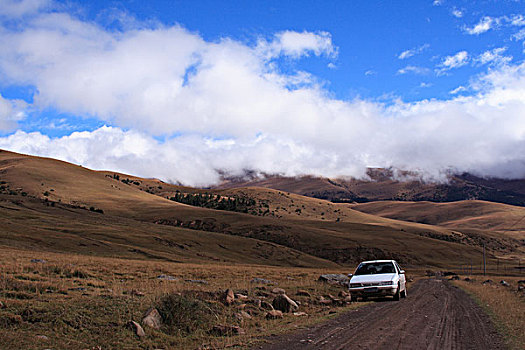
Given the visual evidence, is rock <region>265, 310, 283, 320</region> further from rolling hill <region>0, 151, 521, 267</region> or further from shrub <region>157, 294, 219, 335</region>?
rolling hill <region>0, 151, 521, 267</region>

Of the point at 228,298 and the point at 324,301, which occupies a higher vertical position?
the point at 228,298

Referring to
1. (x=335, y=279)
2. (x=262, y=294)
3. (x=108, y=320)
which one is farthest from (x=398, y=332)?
(x=335, y=279)

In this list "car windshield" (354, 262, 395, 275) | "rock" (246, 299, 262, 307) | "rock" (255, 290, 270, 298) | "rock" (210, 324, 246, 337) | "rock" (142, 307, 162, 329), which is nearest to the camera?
"rock" (142, 307, 162, 329)

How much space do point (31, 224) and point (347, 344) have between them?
193ft

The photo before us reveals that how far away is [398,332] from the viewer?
1276 centimetres

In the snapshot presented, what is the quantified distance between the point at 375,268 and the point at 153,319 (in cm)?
1375

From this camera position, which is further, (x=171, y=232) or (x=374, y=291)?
(x=171, y=232)

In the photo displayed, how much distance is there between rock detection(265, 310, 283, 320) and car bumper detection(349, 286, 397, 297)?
5895 mm

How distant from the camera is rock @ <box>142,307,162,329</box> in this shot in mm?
12104

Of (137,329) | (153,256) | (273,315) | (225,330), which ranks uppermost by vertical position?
(137,329)

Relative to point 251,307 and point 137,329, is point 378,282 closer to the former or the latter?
point 251,307

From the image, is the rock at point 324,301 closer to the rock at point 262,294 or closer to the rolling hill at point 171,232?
the rock at point 262,294

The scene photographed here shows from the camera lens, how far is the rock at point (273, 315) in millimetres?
15672

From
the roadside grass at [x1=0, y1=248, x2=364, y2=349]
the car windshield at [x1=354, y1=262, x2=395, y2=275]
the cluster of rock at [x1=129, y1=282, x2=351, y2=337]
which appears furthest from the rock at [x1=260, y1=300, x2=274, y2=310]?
the car windshield at [x1=354, y1=262, x2=395, y2=275]
